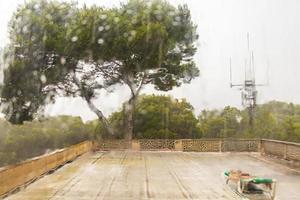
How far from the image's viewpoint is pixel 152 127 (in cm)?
3828

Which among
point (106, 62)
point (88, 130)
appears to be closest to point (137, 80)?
point (106, 62)

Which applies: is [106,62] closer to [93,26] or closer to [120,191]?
[93,26]

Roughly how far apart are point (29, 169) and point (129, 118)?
2227 centimetres

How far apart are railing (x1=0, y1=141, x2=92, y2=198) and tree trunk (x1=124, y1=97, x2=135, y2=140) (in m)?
13.7

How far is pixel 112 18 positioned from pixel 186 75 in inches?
269

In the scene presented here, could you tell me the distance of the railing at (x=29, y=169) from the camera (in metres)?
10.9

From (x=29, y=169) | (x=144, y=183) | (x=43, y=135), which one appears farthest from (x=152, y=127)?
(x=29, y=169)

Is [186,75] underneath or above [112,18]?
underneath

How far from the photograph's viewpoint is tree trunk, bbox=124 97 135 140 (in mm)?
35116

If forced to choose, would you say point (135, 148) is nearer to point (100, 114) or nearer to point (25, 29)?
point (100, 114)

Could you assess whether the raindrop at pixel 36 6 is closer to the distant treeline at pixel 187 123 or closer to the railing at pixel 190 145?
the distant treeline at pixel 187 123

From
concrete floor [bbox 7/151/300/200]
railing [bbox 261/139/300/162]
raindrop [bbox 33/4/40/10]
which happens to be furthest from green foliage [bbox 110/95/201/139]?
concrete floor [bbox 7/151/300/200]

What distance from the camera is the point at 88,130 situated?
4712cm

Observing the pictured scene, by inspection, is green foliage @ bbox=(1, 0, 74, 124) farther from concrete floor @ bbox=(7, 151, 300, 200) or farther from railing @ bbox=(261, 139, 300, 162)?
concrete floor @ bbox=(7, 151, 300, 200)
